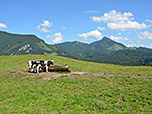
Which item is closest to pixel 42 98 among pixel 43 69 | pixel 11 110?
pixel 11 110

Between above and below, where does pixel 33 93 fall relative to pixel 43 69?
below

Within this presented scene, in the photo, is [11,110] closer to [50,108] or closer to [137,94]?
[50,108]

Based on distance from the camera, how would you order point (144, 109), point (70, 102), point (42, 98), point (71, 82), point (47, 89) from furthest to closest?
1. point (71, 82)
2. point (47, 89)
3. point (42, 98)
4. point (70, 102)
5. point (144, 109)

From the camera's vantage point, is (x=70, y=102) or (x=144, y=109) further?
(x=70, y=102)

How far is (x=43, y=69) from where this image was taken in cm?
3300

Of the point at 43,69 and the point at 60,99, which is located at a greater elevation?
the point at 43,69

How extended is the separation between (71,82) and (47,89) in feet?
16.0

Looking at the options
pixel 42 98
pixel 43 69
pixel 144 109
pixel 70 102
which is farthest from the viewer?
pixel 43 69

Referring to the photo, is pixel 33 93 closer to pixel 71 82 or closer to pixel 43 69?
pixel 71 82

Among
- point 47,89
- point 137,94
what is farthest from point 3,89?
point 137,94

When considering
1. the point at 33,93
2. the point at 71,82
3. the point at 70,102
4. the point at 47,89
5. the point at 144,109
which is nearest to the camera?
the point at 144,109

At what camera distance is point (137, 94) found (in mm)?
17234

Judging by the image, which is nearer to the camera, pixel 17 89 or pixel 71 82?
pixel 17 89

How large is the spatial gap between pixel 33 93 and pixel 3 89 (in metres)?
6.18
